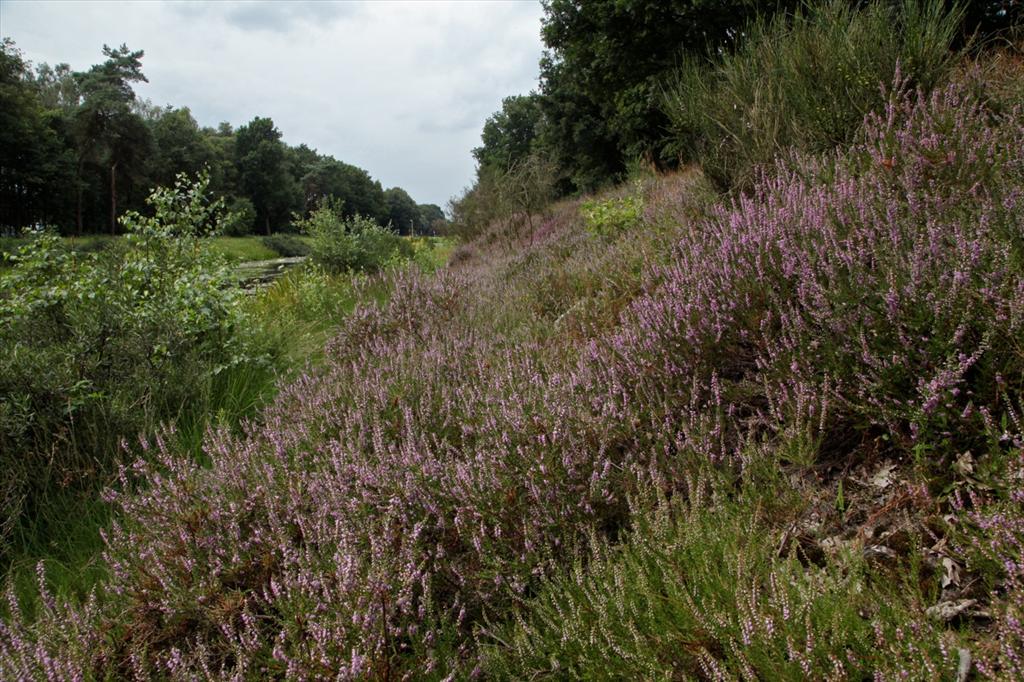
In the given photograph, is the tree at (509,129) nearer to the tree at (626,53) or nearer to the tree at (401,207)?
the tree at (626,53)

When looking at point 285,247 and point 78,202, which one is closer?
point 285,247

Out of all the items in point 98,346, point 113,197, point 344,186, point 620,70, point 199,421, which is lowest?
point 199,421

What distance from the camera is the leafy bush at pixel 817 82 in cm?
407

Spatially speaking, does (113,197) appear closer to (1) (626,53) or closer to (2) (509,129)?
(1) (626,53)

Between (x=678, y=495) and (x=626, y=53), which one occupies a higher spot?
(x=626, y=53)

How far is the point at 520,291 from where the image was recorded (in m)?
5.36

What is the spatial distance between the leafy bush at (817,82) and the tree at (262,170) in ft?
203

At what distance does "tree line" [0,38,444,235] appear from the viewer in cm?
3344

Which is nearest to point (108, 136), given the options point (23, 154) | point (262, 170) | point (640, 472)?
point (23, 154)

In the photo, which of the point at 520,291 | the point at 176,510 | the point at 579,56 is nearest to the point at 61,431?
the point at 176,510

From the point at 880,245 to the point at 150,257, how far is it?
5.05 meters

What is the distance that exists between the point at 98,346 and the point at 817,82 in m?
5.47

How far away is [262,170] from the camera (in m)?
60.9

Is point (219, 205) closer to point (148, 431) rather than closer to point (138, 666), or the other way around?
point (148, 431)
